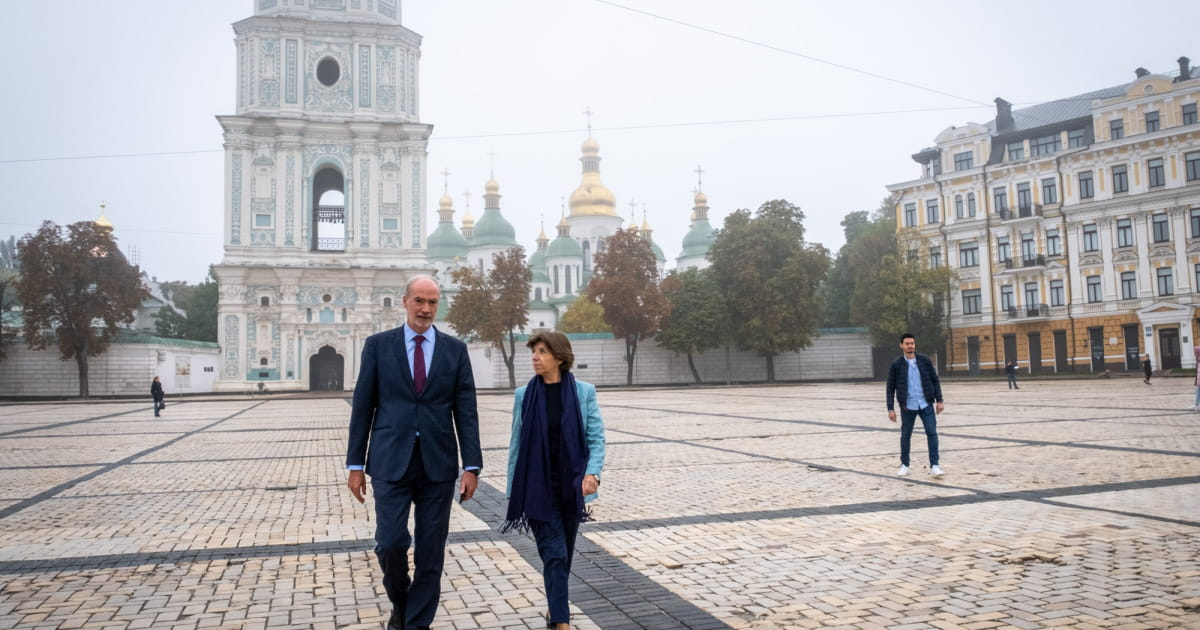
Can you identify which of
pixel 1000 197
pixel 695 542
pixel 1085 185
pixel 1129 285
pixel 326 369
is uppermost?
pixel 1000 197

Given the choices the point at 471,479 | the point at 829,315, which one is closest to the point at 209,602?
the point at 471,479

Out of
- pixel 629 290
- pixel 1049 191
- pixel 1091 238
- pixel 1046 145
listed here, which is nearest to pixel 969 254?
pixel 1049 191

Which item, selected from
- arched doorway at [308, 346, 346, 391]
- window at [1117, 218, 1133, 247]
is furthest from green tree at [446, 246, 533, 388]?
window at [1117, 218, 1133, 247]

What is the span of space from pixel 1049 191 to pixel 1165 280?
300 inches

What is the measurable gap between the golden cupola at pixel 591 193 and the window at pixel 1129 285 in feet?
204

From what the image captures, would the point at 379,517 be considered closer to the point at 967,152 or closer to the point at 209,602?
the point at 209,602

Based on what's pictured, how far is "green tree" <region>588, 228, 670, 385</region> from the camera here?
51.6 metres

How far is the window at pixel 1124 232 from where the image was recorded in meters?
46.1

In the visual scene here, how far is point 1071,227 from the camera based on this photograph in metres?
48.3

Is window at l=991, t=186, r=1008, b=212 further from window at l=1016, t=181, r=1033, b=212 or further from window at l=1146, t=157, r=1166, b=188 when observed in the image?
window at l=1146, t=157, r=1166, b=188

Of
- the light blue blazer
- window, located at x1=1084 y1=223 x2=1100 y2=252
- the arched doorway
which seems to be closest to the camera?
the light blue blazer

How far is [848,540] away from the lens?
693 cm

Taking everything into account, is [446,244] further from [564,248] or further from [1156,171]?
[1156,171]

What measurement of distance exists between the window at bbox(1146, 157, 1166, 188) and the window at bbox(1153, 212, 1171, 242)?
157 cm
